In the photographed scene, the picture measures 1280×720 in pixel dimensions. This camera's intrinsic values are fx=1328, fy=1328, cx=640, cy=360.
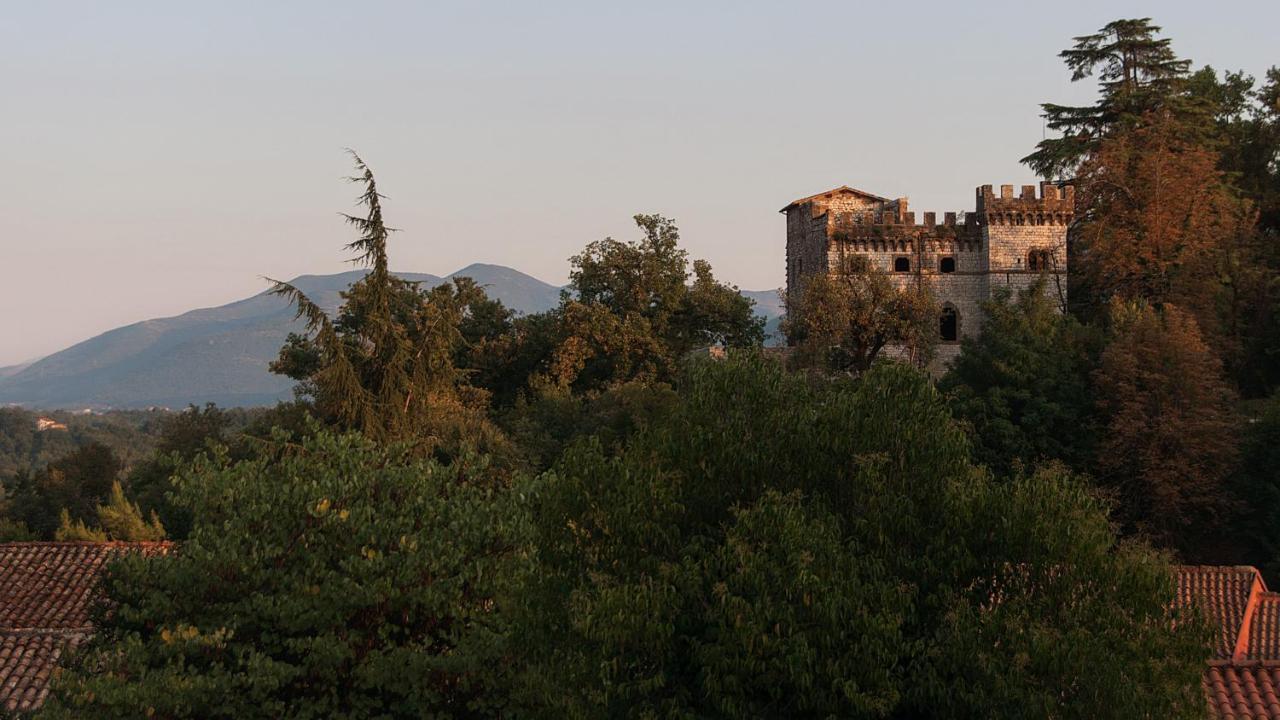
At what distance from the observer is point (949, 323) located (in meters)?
49.6

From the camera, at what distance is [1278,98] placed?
54000mm

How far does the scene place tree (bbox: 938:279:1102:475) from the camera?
38.4m

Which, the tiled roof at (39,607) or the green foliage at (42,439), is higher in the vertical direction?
the tiled roof at (39,607)

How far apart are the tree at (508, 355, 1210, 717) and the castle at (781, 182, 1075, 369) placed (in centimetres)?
3594

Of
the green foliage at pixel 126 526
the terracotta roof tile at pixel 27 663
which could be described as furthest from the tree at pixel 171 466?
the terracotta roof tile at pixel 27 663

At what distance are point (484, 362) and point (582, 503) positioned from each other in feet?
127

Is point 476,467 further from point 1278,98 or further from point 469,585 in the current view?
point 1278,98

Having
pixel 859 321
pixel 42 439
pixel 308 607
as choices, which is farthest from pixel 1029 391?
pixel 42 439

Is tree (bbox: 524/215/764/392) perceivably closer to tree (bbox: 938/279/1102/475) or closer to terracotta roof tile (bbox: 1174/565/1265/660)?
tree (bbox: 938/279/1102/475)

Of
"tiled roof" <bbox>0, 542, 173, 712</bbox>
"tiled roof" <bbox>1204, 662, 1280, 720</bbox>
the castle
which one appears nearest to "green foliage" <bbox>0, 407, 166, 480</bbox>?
the castle

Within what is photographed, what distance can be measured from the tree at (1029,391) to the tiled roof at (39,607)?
22.7 metres

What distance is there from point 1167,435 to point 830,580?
2809 centimetres

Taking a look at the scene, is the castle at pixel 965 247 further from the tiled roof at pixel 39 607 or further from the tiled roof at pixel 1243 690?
the tiled roof at pixel 1243 690

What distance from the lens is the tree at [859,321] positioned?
147ft
